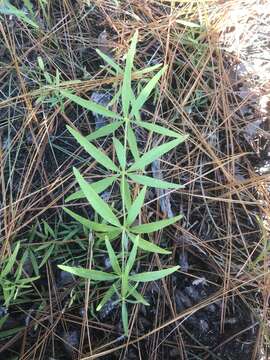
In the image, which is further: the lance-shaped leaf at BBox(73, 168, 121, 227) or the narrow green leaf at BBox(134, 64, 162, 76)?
the narrow green leaf at BBox(134, 64, 162, 76)

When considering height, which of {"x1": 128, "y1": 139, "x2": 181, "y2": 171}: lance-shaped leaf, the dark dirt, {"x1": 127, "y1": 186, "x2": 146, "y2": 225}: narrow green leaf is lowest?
the dark dirt

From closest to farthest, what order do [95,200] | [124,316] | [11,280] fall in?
1. [95,200]
2. [124,316]
3. [11,280]

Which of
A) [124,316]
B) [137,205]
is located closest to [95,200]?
[137,205]

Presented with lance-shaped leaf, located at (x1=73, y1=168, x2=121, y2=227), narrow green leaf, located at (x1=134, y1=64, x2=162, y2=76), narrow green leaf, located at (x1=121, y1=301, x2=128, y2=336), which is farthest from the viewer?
narrow green leaf, located at (x1=134, y1=64, x2=162, y2=76)

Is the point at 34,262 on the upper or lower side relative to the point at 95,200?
lower

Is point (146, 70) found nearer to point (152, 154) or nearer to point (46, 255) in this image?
point (152, 154)

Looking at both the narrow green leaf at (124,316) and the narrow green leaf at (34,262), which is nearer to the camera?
the narrow green leaf at (124,316)

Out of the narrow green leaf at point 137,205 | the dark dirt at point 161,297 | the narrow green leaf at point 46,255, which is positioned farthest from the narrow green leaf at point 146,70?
the narrow green leaf at point 46,255

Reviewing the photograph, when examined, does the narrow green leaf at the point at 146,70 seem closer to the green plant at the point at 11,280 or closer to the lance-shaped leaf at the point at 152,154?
the lance-shaped leaf at the point at 152,154

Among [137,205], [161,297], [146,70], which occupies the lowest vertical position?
[161,297]

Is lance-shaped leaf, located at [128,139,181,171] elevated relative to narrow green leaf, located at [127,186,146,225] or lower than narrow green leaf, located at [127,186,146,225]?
elevated

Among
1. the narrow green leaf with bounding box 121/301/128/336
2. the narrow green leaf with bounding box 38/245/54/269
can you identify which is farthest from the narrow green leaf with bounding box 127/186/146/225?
the narrow green leaf with bounding box 38/245/54/269

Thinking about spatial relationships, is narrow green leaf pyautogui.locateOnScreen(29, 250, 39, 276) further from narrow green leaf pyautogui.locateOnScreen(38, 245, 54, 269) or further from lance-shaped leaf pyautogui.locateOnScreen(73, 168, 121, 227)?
lance-shaped leaf pyautogui.locateOnScreen(73, 168, 121, 227)

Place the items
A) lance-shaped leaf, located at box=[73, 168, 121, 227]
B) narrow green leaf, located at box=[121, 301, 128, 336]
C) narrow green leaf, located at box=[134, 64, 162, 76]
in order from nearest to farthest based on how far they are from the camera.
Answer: lance-shaped leaf, located at box=[73, 168, 121, 227] → narrow green leaf, located at box=[121, 301, 128, 336] → narrow green leaf, located at box=[134, 64, 162, 76]
